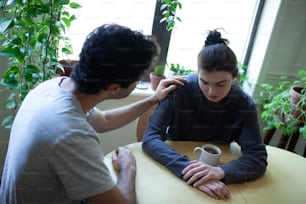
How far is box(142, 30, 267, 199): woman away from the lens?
1.06 m

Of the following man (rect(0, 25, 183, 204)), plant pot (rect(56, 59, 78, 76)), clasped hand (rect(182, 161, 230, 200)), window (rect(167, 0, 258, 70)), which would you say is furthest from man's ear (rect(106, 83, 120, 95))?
window (rect(167, 0, 258, 70))

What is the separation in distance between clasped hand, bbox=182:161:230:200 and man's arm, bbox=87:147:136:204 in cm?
20

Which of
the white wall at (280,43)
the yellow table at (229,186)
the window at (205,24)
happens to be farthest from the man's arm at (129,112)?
the white wall at (280,43)

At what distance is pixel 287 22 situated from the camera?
1.95 meters

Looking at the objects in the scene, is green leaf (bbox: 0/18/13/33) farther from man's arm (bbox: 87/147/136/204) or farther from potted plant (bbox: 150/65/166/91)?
potted plant (bbox: 150/65/166/91)

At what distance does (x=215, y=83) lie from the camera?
1216 millimetres

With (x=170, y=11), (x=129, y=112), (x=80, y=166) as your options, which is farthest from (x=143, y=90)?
(x=80, y=166)

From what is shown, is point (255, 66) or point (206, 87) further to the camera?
point (255, 66)

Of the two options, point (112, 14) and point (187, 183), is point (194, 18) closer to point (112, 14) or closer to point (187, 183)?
point (112, 14)

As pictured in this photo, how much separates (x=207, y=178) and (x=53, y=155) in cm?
55

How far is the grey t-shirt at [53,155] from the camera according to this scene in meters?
0.76

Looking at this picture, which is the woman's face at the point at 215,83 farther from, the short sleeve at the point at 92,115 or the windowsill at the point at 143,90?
the windowsill at the point at 143,90

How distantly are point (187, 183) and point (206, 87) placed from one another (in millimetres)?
446

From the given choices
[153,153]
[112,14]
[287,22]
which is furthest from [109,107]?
[287,22]
